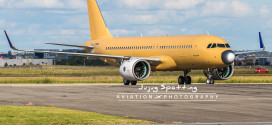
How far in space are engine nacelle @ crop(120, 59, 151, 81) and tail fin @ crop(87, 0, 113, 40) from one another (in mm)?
13924

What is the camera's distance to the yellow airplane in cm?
4438

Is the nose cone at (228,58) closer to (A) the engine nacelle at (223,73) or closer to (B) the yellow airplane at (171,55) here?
(B) the yellow airplane at (171,55)

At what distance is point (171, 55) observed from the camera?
157 ft

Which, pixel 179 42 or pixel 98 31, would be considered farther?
pixel 98 31

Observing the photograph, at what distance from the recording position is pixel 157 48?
49.5 metres

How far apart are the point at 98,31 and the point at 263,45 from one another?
1822cm

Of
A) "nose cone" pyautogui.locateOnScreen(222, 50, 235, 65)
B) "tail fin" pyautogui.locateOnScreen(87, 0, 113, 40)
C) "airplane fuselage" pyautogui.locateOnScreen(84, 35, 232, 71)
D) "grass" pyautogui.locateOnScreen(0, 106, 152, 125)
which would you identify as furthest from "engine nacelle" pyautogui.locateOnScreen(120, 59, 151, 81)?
"grass" pyautogui.locateOnScreen(0, 106, 152, 125)

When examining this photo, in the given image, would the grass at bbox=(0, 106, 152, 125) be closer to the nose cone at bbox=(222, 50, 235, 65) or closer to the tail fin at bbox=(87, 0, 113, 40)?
the nose cone at bbox=(222, 50, 235, 65)

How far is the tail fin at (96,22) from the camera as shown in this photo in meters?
58.6

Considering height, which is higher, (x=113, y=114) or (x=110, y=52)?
(x=110, y=52)

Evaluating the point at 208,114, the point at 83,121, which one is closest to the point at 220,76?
the point at 208,114

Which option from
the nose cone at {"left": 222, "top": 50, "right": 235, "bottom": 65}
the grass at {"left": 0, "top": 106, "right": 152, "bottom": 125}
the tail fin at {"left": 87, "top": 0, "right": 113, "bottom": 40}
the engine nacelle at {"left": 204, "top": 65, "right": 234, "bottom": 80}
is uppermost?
the tail fin at {"left": 87, "top": 0, "right": 113, "bottom": 40}

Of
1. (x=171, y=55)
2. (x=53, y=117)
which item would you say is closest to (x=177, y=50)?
(x=171, y=55)

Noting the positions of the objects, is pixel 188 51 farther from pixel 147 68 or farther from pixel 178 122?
pixel 178 122
